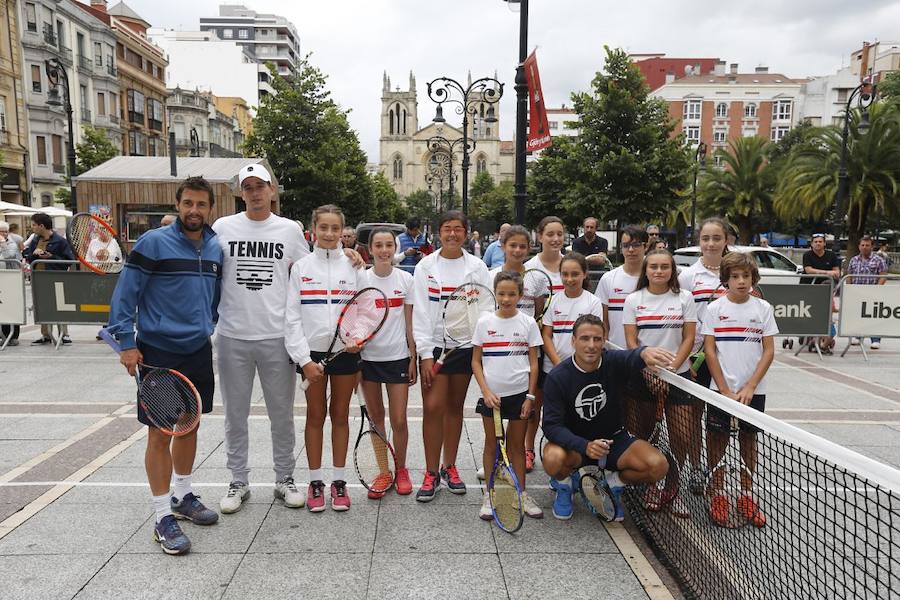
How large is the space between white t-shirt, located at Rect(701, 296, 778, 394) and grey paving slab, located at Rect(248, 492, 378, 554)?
2.58 m

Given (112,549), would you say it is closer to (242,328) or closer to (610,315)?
(242,328)

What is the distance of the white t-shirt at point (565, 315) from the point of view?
463cm

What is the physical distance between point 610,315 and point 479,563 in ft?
7.84

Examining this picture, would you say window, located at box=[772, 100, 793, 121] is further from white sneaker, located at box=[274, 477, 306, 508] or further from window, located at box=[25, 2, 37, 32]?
white sneaker, located at box=[274, 477, 306, 508]

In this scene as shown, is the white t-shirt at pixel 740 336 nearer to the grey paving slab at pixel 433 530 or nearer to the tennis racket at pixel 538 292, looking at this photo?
the tennis racket at pixel 538 292

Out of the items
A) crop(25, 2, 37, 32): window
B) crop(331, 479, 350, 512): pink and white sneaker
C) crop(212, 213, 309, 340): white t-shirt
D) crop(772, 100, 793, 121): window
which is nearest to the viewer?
crop(212, 213, 309, 340): white t-shirt

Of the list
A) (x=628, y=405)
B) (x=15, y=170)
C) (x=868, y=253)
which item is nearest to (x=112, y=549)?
(x=628, y=405)

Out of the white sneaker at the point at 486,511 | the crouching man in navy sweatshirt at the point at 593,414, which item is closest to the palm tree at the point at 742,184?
the crouching man in navy sweatshirt at the point at 593,414

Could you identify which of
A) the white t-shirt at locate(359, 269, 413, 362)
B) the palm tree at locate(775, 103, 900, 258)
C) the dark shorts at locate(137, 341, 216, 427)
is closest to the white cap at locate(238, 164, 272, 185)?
the white t-shirt at locate(359, 269, 413, 362)

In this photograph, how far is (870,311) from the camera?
1043 cm

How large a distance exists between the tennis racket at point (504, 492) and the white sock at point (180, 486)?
1994mm

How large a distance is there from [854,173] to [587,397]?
96.9 feet

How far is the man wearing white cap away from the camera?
416 centimetres

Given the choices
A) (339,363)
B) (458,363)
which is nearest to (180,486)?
(339,363)
